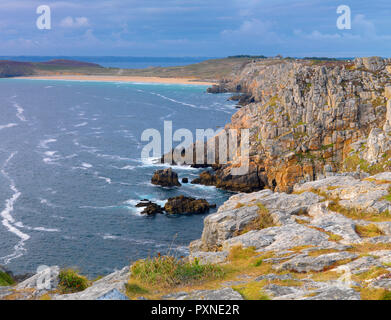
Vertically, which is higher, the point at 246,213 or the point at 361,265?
the point at 361,265

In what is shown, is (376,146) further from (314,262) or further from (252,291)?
(252,291)

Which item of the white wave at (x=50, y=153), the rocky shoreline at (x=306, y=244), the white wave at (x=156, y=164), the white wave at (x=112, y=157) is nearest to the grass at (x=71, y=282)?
the rocky shoreline at (x=306, y=244)

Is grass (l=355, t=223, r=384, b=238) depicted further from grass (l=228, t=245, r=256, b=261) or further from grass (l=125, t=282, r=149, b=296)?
grass (l=125, t=282, r=149, b=296)

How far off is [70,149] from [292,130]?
183ft

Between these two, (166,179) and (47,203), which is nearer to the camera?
(47,203)

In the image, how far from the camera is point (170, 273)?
57.9 feet

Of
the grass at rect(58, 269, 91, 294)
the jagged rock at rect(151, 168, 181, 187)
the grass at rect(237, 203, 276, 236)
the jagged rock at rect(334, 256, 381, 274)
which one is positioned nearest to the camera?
the jagged rock at rect(334, 256, 381, 274)

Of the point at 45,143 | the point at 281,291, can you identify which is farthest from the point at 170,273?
the point at 45,143

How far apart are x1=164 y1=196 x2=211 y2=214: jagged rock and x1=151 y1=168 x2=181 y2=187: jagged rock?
10.3 metres

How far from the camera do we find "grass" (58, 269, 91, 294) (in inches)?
725

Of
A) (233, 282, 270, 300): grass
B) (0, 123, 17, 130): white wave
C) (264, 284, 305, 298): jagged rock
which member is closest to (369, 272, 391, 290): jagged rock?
(264, 284, 305, 298): jagged rock

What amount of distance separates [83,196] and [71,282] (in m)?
56.5

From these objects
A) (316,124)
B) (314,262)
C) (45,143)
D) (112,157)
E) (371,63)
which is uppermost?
(371,63)
